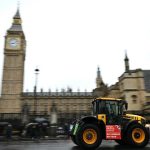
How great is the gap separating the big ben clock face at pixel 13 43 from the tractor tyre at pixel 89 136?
102 m

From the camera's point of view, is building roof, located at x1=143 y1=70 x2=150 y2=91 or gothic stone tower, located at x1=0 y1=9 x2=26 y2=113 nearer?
building roof, located at x1=143 y1=70 x2=150 y2=91

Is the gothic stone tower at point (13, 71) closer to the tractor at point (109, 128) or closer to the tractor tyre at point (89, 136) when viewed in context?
the tractor at point (109, 128)

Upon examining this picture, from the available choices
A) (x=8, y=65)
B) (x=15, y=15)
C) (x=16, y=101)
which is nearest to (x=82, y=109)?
(x=16, y=101)

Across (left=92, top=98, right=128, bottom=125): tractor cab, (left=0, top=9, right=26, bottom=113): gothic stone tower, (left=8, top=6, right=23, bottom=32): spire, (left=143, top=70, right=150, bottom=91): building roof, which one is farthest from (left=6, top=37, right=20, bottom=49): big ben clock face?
(left=92, top=98, right=128, bottom=125): tractor cab

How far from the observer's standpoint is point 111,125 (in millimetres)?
13945

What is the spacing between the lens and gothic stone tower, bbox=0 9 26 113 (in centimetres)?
10669

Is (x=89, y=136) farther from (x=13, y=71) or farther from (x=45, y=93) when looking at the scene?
(x=45, y=93)

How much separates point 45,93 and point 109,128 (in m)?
119

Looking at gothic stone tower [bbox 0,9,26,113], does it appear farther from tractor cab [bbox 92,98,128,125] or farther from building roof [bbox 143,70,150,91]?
tractor cab [bbox 92,98,128,125]

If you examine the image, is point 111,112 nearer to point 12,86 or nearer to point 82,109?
point 12,86

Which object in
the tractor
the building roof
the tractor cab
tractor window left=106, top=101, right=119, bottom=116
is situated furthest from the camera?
the building roof

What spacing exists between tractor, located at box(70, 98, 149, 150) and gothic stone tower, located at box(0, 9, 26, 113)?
310ft

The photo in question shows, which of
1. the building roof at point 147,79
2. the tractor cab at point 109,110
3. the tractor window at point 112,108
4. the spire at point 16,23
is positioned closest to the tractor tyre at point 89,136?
the tractor cab at point 109,110

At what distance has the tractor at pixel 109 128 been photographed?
1349 centimetres
